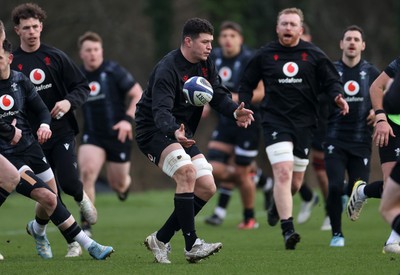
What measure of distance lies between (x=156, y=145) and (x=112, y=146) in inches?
182

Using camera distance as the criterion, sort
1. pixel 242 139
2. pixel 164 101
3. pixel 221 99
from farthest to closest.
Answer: pixel 242 139 → pixel 221 99 → pixel 164 101

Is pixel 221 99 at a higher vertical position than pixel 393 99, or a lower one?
lower

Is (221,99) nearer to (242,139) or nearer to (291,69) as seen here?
(291,69)

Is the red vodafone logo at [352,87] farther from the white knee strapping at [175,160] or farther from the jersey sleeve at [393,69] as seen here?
the white knee strapping at [175,160]

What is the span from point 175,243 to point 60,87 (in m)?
2.23

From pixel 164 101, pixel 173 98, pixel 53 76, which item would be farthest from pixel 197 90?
pixel 53 76

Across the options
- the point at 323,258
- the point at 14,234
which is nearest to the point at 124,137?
the point at 14,234

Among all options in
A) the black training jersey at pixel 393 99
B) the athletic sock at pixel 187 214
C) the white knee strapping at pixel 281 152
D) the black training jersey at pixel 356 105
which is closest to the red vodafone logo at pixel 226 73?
the black training jersey at pixel 356 105

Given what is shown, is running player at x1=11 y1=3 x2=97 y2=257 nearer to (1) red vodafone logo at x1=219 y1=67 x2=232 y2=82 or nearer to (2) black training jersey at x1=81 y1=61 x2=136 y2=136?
(2) black training jersey at x1=81 y1=61 x2=136 y2=136

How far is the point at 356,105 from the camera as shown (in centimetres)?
1225

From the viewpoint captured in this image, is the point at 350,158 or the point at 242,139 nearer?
the point at 350,158

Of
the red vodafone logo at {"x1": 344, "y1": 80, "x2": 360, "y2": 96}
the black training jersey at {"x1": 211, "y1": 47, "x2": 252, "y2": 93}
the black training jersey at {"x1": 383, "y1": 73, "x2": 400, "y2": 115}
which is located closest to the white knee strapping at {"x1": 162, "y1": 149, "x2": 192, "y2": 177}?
the black training jersey at {"x1": 383, "y1": 73, "x2": 400, "y2": 115}

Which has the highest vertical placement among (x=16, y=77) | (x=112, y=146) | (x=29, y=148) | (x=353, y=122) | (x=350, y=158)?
(x=16, y=77)

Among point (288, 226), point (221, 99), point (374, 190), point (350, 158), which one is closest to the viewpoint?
point (221, 99)
